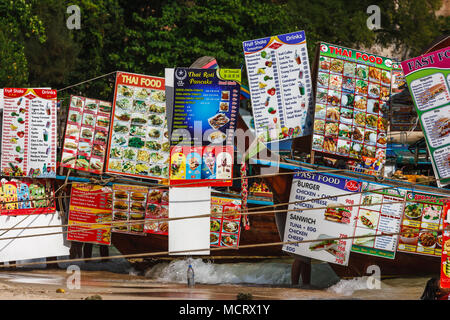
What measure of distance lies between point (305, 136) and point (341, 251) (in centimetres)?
233

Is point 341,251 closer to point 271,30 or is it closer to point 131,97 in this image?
point 131,97

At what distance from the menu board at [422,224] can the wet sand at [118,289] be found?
1.68 meters

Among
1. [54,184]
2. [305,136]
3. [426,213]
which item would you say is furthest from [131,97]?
[426,213]

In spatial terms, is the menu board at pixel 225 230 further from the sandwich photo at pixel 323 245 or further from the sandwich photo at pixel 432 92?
the sandwich photo at pixel 432 92

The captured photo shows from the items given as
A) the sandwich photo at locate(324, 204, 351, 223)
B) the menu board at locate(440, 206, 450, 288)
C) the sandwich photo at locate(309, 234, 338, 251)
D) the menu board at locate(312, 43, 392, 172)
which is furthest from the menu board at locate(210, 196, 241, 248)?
the menu board at locate(440, 206, 450, 288)

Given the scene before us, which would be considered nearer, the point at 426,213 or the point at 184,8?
the point at 426,213

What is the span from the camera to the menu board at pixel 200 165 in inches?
438

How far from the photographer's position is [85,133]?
14.0 meters

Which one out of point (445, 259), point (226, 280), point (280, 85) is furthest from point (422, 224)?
point (226, 280)

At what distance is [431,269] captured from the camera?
492 inches

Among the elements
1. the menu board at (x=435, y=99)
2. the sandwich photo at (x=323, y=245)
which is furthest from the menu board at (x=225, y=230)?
the menu board at (x=435, y=99)

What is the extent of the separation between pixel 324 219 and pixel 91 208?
5135 mm

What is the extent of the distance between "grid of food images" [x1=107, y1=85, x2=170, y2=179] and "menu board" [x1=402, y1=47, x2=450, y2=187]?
5.15 metres

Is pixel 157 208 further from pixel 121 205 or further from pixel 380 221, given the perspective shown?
pixel 380 221
